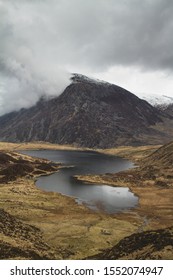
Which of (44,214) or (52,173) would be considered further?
(52,173)

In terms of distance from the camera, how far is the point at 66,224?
3199 inches

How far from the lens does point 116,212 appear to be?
99.2 m

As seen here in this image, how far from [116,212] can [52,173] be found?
9577 centimetres

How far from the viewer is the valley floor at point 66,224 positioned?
57469 millimetres

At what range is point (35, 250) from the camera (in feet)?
185

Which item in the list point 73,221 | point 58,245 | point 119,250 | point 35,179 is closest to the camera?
point 119,250

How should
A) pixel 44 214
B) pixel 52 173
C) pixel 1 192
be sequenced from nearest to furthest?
pixel 44 214 < pixel 1 192 < pixel 52 173

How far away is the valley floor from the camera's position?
57.5 metres
